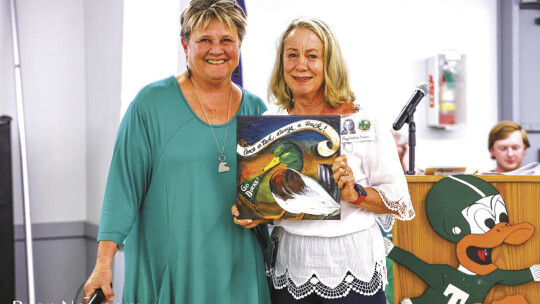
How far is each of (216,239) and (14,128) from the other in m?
2.83

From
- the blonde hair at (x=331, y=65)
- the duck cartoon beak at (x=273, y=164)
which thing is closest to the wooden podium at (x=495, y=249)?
the blonde hair at (x=331, y=65)

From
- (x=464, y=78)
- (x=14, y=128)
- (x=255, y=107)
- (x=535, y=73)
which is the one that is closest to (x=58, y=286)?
(x=14, y=128)

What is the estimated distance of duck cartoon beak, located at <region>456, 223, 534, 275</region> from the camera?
2.15 m

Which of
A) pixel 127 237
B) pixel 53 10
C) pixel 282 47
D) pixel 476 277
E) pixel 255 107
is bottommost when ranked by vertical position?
pixel 476 277

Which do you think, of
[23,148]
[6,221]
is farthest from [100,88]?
[6,221]

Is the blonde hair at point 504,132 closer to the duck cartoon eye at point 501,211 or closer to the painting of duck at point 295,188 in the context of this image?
the duck cartoon eye at point 501,211

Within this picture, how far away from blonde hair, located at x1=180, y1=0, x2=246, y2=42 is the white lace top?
1.48 feet

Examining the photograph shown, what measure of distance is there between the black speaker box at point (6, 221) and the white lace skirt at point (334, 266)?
250cm

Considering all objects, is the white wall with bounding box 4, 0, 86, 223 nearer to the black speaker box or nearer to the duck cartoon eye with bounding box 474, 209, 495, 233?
the black speaker box

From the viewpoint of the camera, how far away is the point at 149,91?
1744 millimetres

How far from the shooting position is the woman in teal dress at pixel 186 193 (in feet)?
5.49

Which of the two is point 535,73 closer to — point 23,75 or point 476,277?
point 476,277

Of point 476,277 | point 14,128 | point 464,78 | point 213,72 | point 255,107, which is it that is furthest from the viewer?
point 464,78

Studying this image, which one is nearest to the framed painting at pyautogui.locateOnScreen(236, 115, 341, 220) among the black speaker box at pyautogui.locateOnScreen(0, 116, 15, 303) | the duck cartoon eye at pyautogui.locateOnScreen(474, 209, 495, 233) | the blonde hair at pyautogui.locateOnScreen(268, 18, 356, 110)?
the blonde hair at pyautogui.locateOnScreen(268, 18, 356, 110)
